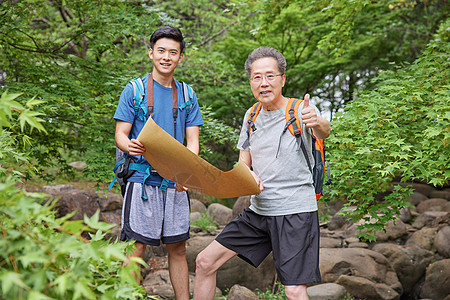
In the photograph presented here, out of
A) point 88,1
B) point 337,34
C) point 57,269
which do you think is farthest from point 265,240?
point 337,34

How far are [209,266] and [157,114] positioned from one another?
1.11 meters

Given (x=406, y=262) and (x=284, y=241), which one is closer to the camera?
(x=284, y=241)

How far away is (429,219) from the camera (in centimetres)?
918

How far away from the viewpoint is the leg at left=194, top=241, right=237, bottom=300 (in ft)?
8.80

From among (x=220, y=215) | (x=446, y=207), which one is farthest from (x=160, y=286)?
(x=446, y=207)

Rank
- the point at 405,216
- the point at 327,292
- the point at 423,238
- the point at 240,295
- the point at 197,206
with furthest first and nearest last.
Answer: the point at 197,206
the point at 405,216
the point at 423,238
the point at 327,292
the point at 240,295

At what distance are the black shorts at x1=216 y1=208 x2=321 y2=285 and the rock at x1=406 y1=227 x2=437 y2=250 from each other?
6555mm

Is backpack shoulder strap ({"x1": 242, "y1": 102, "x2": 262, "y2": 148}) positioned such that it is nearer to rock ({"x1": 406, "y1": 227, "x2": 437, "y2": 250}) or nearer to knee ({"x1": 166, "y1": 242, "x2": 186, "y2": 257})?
knee ({"x1": 166, "y1": 242, "x2": 186, "y2": 257})


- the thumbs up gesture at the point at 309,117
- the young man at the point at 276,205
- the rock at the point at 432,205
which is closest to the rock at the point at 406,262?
the rock at the point at 432,205

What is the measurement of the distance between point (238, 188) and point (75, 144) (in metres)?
3.70

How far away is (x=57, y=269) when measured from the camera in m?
1.18

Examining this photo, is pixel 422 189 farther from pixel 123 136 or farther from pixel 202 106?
pixel 123 136

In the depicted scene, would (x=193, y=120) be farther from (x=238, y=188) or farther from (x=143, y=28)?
(x=143, y=28)

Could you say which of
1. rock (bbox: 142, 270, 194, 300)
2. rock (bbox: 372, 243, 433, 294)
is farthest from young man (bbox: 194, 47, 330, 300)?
rock (bbox: 372, 243, 433, 294)
